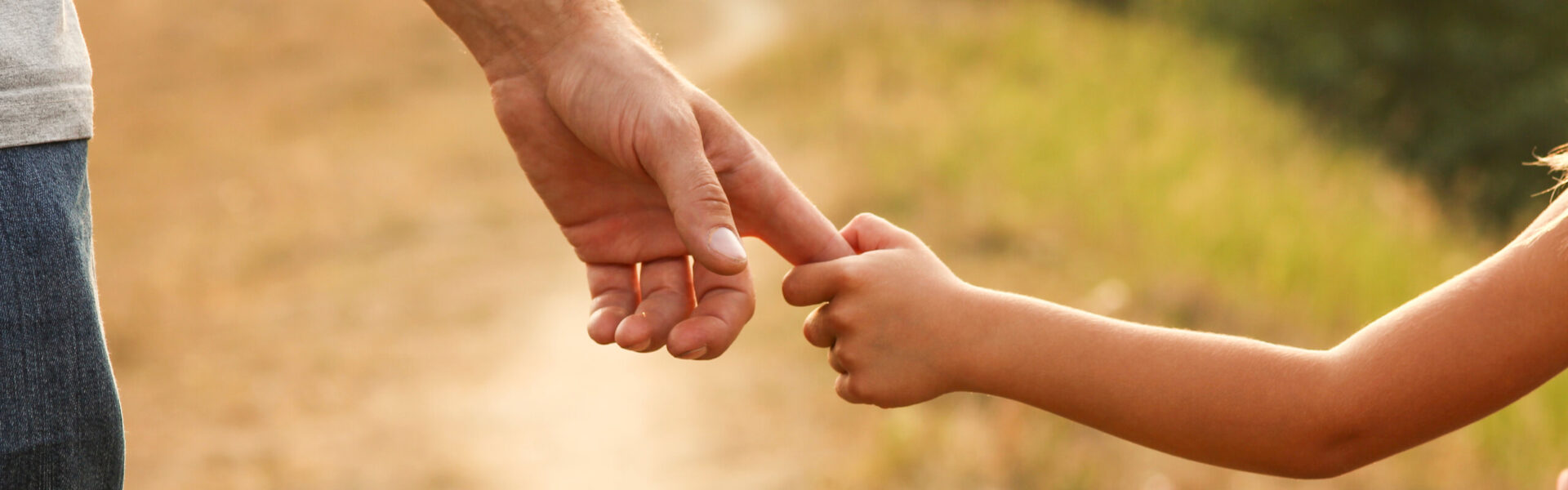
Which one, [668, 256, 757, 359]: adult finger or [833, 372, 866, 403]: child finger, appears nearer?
[668, 256, 757, 359]: adult finger

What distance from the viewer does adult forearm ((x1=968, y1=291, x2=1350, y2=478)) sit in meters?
1.62

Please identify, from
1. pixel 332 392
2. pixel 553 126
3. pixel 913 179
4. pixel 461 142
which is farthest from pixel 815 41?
pixel 553 126

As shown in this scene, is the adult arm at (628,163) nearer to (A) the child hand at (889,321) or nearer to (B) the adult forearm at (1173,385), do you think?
(A) the child hand at (889,321)

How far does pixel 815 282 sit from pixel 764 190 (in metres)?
0.17

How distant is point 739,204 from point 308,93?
10378 millimetres

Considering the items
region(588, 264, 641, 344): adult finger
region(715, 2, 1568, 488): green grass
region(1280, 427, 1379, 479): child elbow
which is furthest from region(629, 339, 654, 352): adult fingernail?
region(715, 2, 1568, 488): green grass

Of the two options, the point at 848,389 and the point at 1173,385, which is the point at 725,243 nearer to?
the point at 848,389

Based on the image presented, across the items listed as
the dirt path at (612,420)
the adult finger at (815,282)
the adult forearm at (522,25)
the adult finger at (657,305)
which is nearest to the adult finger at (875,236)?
the adult finger at (815,282)

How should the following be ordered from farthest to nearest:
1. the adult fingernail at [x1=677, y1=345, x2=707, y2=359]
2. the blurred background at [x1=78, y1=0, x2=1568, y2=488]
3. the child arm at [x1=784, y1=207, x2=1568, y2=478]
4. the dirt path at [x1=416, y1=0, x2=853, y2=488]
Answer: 1. the blurred background at [x1=78, y1=0, x2=1568, y2=488]
2. the dirt path at [x1=416, y1=0, x2=853, y2=488]
3. the adult fingernail at [x1=677, y1=345, x2=707, y2=359]
4. the child arm at [x1=784, y1=207, x2=1568, y2=478]

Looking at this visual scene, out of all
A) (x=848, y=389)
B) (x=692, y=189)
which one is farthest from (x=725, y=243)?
(x=848, y=389)

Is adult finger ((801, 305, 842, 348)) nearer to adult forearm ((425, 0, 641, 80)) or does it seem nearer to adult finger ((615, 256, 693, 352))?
adult finger ((615, 256, 693, 352))

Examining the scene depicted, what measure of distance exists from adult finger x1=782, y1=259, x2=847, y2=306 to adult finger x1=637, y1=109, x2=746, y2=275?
0.67ft

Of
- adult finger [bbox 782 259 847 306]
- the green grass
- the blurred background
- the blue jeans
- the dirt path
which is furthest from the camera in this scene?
the blurred background

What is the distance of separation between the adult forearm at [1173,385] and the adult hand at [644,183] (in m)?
0.32
